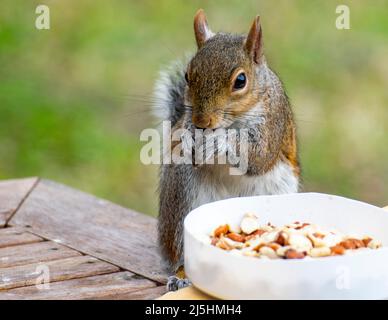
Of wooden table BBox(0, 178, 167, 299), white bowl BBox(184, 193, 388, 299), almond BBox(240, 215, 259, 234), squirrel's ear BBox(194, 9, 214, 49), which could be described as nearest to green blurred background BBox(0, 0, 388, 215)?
wooden table BBox(0, 178, 167, 299)

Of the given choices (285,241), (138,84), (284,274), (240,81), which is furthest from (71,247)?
(138,84)

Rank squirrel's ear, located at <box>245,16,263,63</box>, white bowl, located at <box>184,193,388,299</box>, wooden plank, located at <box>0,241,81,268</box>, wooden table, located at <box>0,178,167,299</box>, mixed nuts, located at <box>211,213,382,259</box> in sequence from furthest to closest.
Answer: squirrel's ear, located at <box>245,16,263,63</box> → wooden plank, located at <box>0,241,81,268</box> → wooden table, located at <box>0,178,167,299</box> → mixed nuts, located at <box>211,213,382,259</box> → white bowl, located at <box>184,193,388,299</box>

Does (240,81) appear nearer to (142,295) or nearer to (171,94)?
(171,94)

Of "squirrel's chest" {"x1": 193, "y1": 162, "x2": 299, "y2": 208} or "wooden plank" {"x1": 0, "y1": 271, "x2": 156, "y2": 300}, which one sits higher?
"squirrel's chest" {"x1": 193, "y1": 162, "x2": 299, "y2": 208}

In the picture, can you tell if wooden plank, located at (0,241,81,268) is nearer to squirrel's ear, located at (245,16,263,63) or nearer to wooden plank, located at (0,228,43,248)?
wooden plank, located at (0,228,43,248)

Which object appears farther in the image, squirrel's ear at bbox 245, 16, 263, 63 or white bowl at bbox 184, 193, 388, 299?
squirrel's ear at bbox 245, 16, 263, 63
